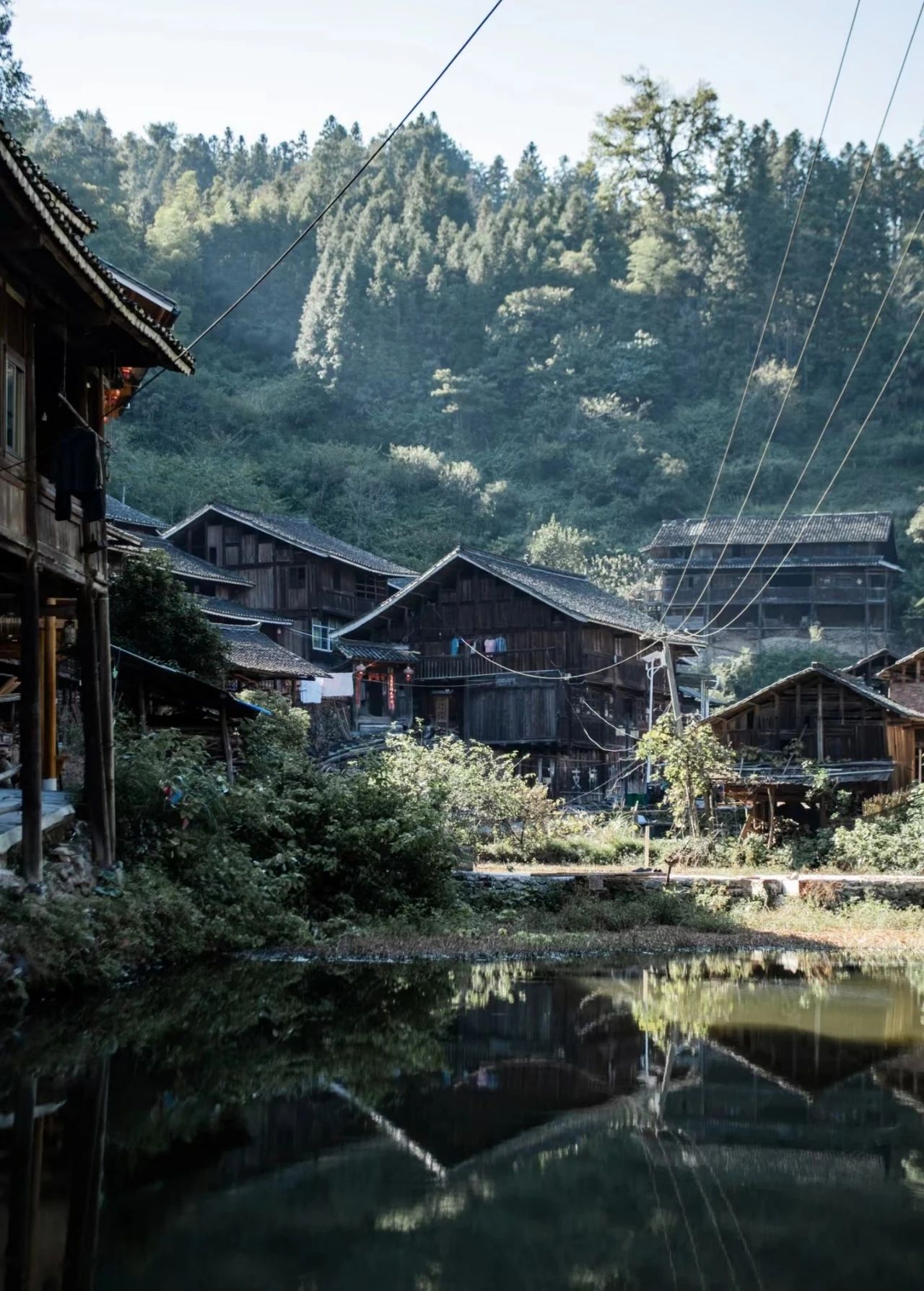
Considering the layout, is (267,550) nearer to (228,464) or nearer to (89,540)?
(228,464)

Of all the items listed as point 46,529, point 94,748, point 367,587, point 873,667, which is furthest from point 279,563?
point 46,529

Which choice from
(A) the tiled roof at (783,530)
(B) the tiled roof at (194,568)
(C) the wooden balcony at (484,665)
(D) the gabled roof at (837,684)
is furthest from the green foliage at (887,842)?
(A) the tiled roof at (783,530)

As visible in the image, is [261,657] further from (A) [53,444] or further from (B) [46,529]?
(B) [46,529]

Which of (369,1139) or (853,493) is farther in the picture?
(853,493)

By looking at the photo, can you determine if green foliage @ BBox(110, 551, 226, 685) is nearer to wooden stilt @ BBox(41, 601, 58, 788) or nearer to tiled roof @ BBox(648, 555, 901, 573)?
wooden stilt @ BBox(41, 601, 58, 788)

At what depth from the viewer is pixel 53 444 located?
52.7 ft

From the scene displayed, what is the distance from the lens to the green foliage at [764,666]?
204ft

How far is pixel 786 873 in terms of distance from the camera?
29.8 metres

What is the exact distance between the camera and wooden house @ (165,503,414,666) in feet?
178

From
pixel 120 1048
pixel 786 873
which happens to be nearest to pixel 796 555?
pixel 786 873

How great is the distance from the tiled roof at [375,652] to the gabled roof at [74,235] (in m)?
29.7

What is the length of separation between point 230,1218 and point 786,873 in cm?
2391

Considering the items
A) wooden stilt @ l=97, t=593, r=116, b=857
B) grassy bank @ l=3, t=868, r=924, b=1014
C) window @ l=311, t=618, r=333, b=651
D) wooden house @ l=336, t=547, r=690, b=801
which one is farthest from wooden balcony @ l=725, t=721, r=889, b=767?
wooden stilt @ l=97, t=593, r=116, b=857

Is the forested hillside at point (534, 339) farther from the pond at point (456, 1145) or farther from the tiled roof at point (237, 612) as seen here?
the pond at point (456, 1145)
